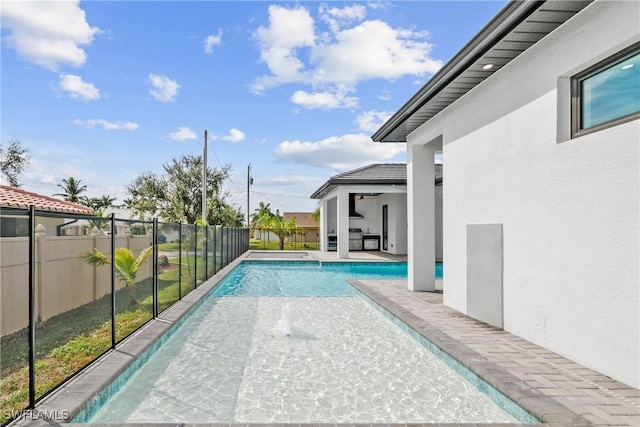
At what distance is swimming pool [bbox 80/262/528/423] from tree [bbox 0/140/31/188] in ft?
82.9

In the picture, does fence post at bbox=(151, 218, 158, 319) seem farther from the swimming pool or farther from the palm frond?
the palm frond

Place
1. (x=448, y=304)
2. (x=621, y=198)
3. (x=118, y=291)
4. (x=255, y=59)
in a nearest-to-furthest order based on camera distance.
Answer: (x=621, y=198) < (x=118, y=291) < (x=448, y=304) < (x=255, y=59)

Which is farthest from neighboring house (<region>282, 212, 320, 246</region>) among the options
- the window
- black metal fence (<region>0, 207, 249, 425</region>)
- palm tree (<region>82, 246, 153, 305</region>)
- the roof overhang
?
the window

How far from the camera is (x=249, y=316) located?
24.8 ft

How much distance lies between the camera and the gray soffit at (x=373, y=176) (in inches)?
677

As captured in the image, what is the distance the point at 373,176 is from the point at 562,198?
44.2ft

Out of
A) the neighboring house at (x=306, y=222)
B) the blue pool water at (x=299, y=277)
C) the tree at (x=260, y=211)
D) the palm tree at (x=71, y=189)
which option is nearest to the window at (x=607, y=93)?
the blue pool water at (x=299, y=277)

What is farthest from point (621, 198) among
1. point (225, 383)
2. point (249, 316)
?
point (249, 316)

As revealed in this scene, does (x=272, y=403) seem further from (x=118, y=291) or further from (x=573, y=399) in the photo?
(x=118, y=291)

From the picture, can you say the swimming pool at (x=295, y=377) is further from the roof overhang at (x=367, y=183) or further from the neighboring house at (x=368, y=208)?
the roof overhang at (x=367, y=183)

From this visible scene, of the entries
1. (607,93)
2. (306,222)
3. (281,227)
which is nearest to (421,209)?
(607,93)

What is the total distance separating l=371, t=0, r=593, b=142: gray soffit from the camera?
3.88 metres

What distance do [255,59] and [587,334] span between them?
568 inches

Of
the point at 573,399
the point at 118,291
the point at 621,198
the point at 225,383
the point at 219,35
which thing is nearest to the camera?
the point at 573,399
